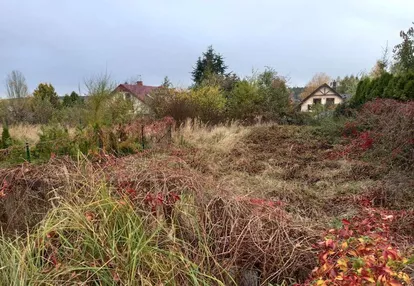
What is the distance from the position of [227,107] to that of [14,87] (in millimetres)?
13846

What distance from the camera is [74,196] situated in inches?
103

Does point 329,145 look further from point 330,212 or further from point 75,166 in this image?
point 75,166

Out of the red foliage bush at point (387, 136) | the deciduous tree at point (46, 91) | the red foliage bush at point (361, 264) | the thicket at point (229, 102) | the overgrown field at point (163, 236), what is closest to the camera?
the red foliage bush at point (361, 264)

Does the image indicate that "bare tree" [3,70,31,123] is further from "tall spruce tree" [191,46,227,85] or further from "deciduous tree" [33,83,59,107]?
"tall spruce tree" [191,46,227,85]

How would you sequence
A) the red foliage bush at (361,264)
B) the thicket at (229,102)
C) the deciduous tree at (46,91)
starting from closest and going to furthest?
the red foliage bush at (361,264)
the thicket at (229,102)
the deciduous tree at (46,91)

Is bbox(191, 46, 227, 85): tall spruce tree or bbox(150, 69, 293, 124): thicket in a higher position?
bbox(191, 46, 227, 85): tall spruce tree

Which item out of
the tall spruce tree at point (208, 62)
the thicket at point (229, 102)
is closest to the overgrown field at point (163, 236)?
the thicket at point (229, 102)

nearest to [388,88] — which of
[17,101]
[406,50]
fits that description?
[406,50]

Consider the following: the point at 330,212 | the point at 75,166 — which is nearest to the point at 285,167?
the point at 330,212

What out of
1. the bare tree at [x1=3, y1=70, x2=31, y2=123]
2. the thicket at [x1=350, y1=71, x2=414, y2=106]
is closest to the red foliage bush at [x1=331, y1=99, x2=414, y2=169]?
the thicket at [x1=350, y1=71, x2=414, y2=106]

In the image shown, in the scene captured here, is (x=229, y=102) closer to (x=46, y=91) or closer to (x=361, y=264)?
(x=361, y=264)

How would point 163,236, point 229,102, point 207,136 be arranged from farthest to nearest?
point 229,102, point 207,136, point 163,236

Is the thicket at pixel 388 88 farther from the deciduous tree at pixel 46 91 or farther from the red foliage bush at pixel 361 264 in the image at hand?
the deciduous tree at pixel 46 91

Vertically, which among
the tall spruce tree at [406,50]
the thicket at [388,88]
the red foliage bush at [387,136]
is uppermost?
the tall spruce tree at [406,50]
